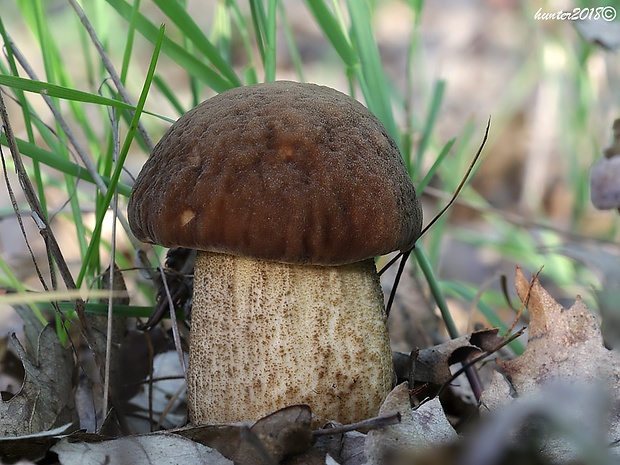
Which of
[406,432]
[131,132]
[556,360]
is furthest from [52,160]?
[556,360]

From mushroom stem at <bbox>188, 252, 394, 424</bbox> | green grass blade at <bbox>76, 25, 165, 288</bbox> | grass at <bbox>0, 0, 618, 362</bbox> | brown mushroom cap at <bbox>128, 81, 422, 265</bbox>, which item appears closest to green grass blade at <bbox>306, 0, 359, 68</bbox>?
grass at <bbox>0, 0, 618, 362</bbox>

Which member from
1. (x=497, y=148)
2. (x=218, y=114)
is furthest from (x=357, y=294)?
(x=497, y=148)

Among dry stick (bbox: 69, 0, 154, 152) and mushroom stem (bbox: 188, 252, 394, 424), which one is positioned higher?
dry stick (bbox: 69, 0, 154, 152)

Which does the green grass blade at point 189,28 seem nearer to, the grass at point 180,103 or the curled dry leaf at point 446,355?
the grass at point 180,103

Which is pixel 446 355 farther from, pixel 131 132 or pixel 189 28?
pixel 189 28

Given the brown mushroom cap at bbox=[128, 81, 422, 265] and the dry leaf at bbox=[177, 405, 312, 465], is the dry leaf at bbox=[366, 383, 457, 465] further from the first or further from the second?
the brown mushroom cap at bbox=[128, 81, 422, 265]

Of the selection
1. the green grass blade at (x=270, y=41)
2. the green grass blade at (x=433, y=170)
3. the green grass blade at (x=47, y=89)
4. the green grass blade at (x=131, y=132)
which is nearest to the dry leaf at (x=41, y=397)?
the green grass blade at (x=131, y=132)

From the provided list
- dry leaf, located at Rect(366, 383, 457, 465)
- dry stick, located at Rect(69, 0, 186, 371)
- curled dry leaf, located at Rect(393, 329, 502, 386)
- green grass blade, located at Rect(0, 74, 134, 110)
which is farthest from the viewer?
curled dry leaf, located at Rect(393, 329, 502, 386)
